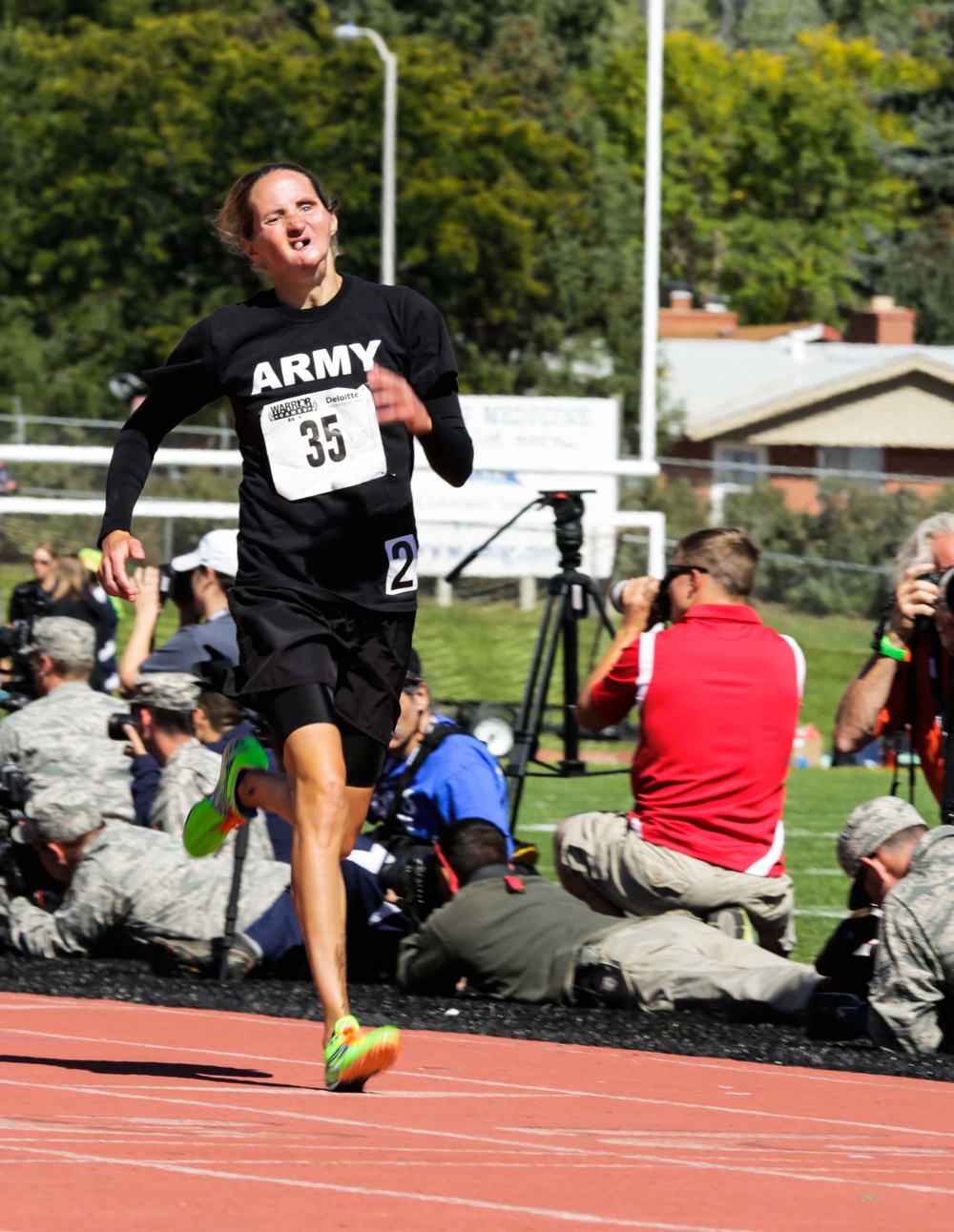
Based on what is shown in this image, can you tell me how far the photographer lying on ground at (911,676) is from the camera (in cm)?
668

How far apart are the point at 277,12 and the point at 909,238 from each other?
66.4 ft

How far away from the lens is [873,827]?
6418mm

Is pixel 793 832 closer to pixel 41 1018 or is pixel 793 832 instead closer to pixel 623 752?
pixel 623 752

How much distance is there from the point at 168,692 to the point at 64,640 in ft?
2.95

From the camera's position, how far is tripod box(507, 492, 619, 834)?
963 centimetres

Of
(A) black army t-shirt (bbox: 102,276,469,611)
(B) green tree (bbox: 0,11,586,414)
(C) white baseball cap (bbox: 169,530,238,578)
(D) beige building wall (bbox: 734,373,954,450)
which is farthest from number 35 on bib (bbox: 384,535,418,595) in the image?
(D) beige building wall (bbox: 734,373,954,450)

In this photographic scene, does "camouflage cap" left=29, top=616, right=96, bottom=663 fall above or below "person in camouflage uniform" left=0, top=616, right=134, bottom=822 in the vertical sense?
above

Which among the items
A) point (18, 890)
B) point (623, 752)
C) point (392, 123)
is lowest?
point (623, 752)

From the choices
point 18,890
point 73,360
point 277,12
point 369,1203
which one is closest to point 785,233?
point 277,12

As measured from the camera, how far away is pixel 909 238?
200ft

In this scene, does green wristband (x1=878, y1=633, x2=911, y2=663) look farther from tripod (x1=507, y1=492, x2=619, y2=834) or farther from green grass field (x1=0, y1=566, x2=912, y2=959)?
green grass field (x1=0, y1=566, x2=912, y2=959)

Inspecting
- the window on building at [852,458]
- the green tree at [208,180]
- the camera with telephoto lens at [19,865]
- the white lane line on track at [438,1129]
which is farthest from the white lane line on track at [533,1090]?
the window on building at [852,458]

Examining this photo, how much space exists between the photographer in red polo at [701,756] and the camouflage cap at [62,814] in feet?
5.18

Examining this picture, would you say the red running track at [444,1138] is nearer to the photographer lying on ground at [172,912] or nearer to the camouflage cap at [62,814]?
the photographer lying on ground at [172,912]
